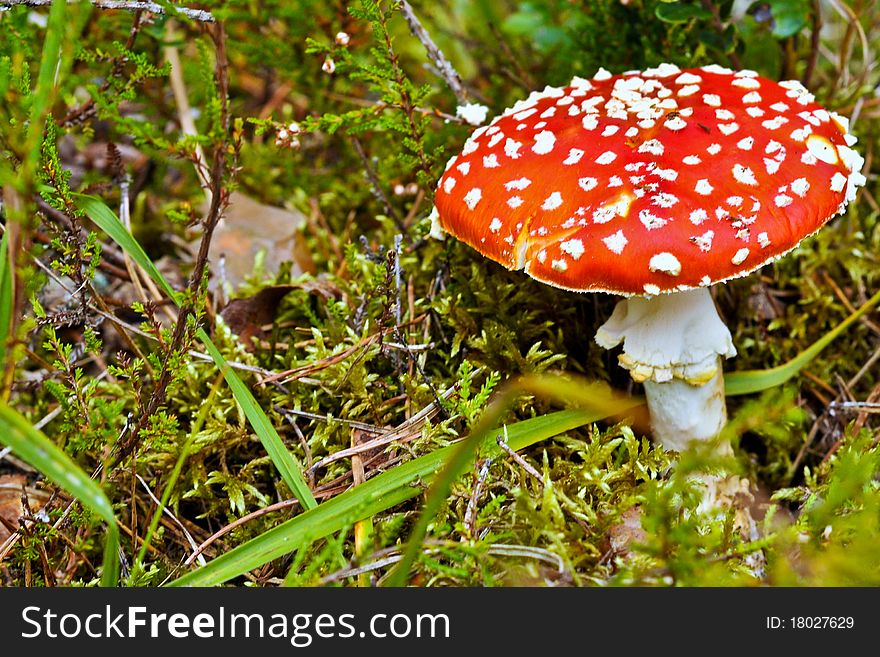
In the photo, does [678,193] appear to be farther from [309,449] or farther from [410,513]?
[309,449]

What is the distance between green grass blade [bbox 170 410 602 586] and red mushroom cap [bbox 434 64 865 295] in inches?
26.0

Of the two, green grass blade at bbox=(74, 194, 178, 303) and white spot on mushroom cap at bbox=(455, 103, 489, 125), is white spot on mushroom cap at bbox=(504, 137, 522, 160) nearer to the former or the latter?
white spot on mushroom cap at bbox=(455, 103, 489, 125)

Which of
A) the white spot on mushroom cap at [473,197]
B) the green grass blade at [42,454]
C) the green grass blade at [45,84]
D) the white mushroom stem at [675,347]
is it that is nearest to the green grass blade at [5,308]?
the green grass blade at [42,454]

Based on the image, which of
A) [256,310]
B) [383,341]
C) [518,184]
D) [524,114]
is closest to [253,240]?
[256,310]

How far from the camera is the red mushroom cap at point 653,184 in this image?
183 cm

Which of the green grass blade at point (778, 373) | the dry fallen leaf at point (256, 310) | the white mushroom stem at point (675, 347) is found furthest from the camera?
the dry fallen leaf at point (256, 310)

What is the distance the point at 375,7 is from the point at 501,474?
1593 mm

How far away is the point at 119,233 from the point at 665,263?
5.16 feet

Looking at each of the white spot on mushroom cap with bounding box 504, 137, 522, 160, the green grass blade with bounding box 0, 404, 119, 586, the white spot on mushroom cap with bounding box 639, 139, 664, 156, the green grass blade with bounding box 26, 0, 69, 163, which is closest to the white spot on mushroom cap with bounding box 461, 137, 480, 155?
the white spot on mushroom cap with bounding box 504, 137, 522, 160

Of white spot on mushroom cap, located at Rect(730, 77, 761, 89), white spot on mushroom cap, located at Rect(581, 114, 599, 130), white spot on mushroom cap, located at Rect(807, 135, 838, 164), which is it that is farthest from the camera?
white spot on mushroom cap, located at Rect(730, 77, 761, 89)

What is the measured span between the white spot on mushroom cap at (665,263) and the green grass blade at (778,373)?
1043 millimetres

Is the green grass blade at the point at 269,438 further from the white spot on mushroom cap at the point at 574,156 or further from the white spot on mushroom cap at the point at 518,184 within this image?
the white spot on mushroom cap at the point at 574,156

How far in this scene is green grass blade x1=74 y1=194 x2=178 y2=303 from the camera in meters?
2.06

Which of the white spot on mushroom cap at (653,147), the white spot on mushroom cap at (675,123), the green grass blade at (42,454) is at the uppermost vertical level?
the white spot on mushroom cap at (675,123)
